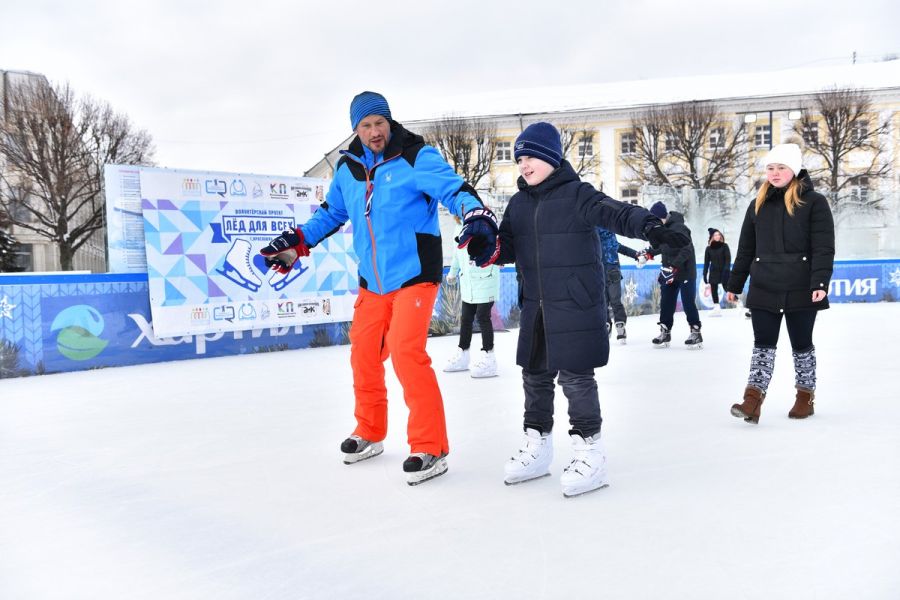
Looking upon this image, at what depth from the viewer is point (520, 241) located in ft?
9.22

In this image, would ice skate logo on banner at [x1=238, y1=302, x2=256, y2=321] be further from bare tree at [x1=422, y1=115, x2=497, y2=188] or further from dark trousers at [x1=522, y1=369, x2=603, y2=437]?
bare tree at [x1=422, y1=115, x2=497, y2=188]

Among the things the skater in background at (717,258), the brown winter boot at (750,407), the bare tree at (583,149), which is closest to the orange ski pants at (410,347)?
the brown winter boot at (750,407)

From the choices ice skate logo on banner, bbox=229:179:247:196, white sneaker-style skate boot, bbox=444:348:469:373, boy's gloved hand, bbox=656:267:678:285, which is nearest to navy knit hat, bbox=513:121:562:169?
white sneaker-style skate boot, bbox=444:348:469:373

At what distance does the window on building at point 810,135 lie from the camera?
1113 inches

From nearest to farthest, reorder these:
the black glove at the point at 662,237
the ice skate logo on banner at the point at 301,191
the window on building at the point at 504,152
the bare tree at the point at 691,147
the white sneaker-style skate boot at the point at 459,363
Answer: the black glove at the point at 662,237 < the white sneaker-style skate boot at the point at 459,363 < the ice skate logo on banner at the point at 301,191 < the bare tree at the point at 691,147 < the window on building at the point at 504,152

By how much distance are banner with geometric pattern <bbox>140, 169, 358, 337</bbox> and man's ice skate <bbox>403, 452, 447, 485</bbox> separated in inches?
180

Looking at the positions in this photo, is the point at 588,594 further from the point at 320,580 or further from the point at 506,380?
the point at 506,380

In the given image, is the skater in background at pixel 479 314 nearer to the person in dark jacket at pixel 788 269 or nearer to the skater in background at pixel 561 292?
the person in dark jacket at pixel 788 269

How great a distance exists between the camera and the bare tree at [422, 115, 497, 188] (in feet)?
97.0

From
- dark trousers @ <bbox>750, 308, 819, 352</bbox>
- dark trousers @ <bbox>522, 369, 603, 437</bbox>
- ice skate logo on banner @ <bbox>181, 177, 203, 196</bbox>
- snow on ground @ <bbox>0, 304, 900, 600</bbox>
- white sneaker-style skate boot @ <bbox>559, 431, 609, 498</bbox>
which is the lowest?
snow on ground @ <bbox>0, 304, 900, 600</bbox>

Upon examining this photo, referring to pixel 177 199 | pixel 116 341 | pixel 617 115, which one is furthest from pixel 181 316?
pixel 617 115

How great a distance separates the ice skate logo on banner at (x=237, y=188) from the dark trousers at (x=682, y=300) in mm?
4252

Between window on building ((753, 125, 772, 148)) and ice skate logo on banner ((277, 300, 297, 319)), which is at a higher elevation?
window on building ((753, 125, 772, 148))

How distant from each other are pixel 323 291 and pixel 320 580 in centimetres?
609
